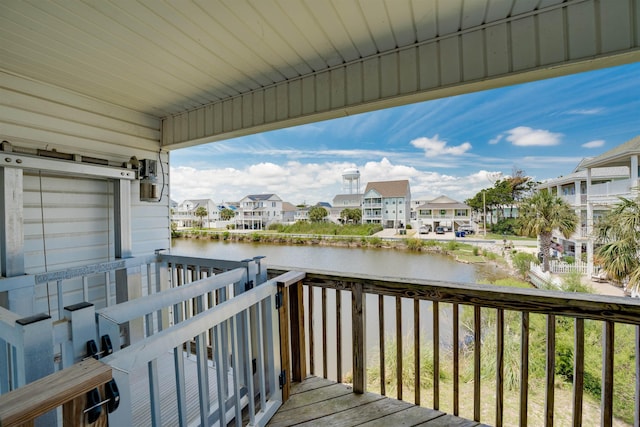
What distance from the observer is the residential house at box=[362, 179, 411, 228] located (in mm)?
4558

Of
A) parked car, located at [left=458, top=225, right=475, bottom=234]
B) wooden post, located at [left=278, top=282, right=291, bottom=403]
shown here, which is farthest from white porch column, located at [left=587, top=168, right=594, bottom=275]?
wooden post, located at [left=278, top=282, right=291, bottom=403]

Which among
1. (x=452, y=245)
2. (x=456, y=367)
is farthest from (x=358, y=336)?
(x=452, y=245)

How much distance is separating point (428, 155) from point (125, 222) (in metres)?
6.87

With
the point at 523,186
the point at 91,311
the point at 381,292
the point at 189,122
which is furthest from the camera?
the point at 523,186

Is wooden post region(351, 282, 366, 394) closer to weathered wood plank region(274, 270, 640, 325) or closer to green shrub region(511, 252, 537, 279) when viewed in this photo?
weathered wood plank region(274, 270, 640, 325)

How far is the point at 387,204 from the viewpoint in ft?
16.2

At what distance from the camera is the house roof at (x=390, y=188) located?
514cm

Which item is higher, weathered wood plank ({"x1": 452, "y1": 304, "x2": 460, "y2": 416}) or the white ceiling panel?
the white ceiling panel

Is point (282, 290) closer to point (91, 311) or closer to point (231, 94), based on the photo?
point (91, 311)

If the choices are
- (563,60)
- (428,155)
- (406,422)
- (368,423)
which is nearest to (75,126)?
(368,423)

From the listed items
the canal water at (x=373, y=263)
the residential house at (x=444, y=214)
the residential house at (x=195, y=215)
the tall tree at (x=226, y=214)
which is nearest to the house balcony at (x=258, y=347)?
the canal water at (x=373, y=263)

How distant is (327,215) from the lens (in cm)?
511

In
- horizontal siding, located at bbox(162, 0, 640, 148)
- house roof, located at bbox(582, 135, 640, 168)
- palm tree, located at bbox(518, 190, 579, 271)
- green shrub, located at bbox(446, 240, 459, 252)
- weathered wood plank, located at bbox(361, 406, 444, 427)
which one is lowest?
weathered wood plank, located at bbox(361, 406, 444, 427)

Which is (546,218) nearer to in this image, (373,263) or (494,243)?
(494,243)
